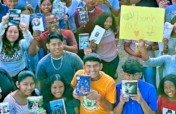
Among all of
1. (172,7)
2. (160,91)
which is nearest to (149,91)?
(160,91)

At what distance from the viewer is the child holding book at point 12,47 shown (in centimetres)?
495

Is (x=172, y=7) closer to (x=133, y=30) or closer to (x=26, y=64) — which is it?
(x=133, y=30)

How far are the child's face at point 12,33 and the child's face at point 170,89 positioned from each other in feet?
7.27

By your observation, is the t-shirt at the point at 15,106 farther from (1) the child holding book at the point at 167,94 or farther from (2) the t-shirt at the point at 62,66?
(1) the child holding book at the point at 167,94

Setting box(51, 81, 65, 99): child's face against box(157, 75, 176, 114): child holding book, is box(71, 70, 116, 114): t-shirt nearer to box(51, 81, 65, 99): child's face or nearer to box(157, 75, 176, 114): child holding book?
box(51, 81, 65, 99): child's face

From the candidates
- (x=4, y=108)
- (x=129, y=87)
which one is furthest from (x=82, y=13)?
(x=4, y=108)

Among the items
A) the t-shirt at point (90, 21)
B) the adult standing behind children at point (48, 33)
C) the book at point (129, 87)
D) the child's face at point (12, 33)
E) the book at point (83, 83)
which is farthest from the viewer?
the t-shirt at point (90, 21)

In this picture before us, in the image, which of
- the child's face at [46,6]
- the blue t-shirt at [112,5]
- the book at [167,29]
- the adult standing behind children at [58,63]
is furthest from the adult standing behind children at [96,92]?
the blue t-shirt at [112,5]

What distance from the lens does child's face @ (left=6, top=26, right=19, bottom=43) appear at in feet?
16.2

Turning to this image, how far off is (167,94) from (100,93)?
79cm

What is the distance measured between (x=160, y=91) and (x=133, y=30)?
88 centimetres

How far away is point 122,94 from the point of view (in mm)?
3883

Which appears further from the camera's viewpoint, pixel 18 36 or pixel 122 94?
pixel 18 36

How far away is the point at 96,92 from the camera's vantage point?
13.5 feet
